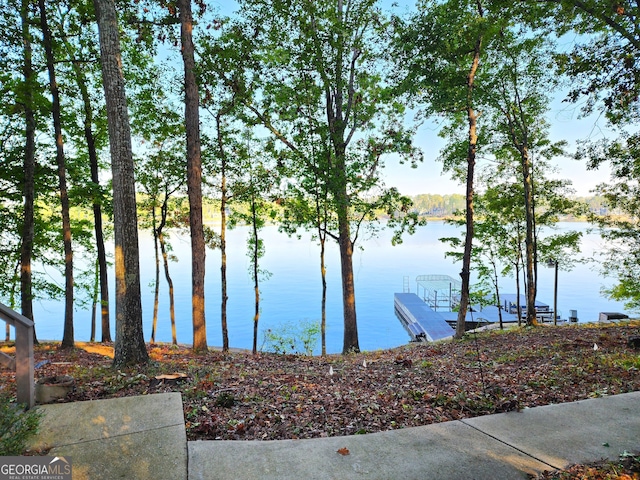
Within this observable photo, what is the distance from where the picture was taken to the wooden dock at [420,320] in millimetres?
21547

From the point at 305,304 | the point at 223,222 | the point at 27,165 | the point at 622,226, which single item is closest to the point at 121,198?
the point at 27,165

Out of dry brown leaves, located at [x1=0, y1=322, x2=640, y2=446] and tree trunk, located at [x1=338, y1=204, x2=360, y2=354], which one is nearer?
dry brown leaves, located at [x1=0, y1=322, x2=640, y2=446]

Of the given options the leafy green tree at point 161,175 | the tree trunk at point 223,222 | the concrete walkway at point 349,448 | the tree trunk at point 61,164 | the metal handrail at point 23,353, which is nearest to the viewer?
the concrete walkway at point 349,448

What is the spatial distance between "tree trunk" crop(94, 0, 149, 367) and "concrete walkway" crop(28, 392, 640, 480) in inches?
75.1

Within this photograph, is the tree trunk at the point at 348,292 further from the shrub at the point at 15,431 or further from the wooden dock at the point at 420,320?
the shrub at the point at 15,431

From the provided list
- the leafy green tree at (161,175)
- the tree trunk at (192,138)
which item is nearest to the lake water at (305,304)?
the leafy green tree at (161,175)

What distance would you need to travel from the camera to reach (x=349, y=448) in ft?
8.66

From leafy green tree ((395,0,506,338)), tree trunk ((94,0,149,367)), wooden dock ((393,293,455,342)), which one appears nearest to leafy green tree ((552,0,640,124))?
leafy green tree ((395,0,506,338))

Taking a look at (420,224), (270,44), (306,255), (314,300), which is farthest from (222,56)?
(306,255)

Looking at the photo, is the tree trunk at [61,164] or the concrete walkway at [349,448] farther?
the tree trunk at [61,164]

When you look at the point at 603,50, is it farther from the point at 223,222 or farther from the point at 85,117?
the point at 85,117

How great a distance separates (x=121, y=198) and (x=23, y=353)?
2.69 m

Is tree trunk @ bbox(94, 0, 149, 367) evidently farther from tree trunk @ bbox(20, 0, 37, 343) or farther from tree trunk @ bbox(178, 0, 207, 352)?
tree trunk @ bbox(20, 0, 37, 343)

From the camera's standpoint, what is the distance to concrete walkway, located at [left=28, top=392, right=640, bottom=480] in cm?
233
